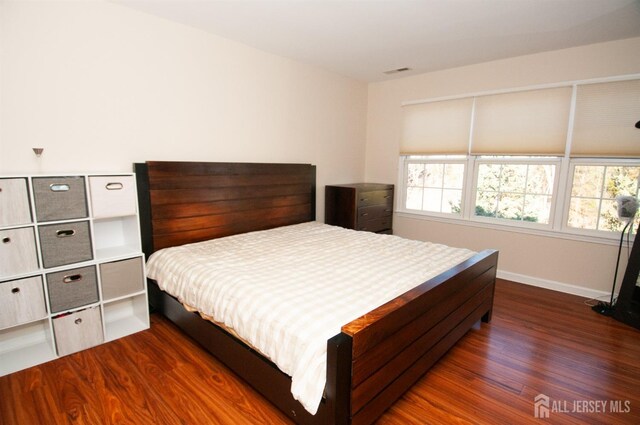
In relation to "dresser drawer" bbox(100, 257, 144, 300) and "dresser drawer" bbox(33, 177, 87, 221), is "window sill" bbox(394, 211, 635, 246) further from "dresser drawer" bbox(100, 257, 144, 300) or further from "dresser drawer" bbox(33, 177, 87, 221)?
"dresser drawer" bbox(33, 177, 87, 221)

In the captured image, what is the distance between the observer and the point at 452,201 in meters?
4.06

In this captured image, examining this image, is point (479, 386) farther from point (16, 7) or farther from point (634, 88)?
point (16, 7)

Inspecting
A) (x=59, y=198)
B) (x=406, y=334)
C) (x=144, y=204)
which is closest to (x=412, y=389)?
(x=406, y=334)

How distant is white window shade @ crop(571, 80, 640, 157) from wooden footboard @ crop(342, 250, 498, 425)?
1817mm

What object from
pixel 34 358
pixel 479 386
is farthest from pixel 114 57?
pixel 479 386

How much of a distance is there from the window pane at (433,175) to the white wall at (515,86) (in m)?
0.44

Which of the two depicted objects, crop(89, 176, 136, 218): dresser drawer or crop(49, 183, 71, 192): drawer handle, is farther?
crop(89, 176, 136, 218): dresser drawer

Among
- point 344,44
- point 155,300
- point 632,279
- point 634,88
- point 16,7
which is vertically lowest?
point 155,300

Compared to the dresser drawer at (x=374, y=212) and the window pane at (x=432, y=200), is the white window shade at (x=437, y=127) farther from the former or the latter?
the dresser drawer at (x=374, y=212)

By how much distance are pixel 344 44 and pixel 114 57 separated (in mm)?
1940

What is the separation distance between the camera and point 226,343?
1.89 m

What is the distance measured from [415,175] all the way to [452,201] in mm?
606

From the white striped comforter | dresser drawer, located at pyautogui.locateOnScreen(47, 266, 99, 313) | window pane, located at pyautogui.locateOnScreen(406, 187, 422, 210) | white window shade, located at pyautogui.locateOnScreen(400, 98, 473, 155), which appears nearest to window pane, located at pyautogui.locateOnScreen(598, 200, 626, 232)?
white window shade, located at pyautogui.locateOnScreen(400, 98, 473, 155)

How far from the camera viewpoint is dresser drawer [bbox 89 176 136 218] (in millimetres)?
2178
